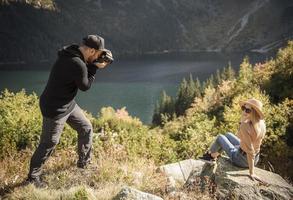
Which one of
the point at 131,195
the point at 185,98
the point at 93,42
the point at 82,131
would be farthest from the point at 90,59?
the point at 185,98

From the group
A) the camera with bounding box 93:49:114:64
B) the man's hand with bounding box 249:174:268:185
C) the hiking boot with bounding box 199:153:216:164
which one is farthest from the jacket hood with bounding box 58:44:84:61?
the man's hand with bounding box 249:174:268:185

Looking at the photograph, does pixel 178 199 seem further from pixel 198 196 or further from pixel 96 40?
pixel 96 40

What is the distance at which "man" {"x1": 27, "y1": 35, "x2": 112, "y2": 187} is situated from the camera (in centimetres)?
646

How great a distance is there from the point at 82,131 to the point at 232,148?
10.7 ft

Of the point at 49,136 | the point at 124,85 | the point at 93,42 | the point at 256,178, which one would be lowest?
the point at 256,178

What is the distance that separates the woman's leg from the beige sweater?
36cm

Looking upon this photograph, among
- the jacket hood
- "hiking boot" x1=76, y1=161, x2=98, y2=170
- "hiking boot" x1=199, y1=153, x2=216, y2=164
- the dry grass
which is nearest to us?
the dry grass

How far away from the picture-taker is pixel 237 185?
7.02m

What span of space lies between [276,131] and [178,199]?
12666 mm

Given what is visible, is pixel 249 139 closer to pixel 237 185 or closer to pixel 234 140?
pixel 234 140

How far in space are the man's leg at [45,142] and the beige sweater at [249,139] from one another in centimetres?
365

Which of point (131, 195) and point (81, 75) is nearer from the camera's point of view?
point (131, 195)

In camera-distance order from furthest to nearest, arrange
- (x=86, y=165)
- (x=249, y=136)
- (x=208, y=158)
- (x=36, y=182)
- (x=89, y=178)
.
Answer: (x=208, y=158)
(x=249, y=136)
(x=86, y=165)
(x=89, y=178)
(x=36, y=182)

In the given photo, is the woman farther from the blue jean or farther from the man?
the man
